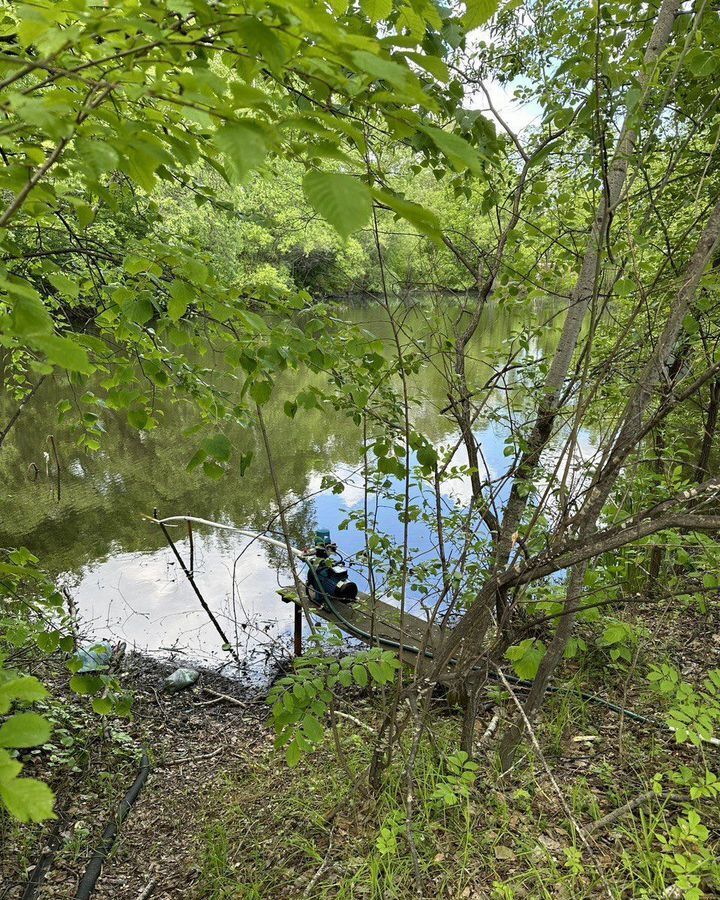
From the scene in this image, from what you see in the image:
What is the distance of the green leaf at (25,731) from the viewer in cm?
77

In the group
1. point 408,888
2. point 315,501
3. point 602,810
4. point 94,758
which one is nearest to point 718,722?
point 602,810

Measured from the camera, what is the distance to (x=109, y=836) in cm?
316

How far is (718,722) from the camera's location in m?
2.56

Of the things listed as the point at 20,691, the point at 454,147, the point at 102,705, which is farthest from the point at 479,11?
the point at 102,705

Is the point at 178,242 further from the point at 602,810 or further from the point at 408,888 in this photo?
the point at 602,810

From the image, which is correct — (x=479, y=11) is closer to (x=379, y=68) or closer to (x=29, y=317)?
(x=379, y=68)

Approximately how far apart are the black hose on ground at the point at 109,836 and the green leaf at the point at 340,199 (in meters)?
3.58

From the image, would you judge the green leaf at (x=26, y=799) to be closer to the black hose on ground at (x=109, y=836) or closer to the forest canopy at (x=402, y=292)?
the forest canopy at (x=402, y=292)

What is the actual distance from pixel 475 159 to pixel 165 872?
147 inches

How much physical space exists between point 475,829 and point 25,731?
2280 mm

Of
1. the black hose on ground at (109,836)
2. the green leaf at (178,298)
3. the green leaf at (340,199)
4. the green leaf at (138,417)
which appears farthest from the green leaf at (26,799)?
the black hose on ground at (109,836)

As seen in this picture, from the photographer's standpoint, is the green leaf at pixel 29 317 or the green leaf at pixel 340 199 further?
the green leaf at pixel 29 317

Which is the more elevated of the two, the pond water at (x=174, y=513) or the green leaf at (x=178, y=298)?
the pond water at (x=174, y=513)

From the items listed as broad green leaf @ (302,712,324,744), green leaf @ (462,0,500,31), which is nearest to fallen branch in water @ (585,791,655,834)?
broad green leaf @ (302,712,324,744)
